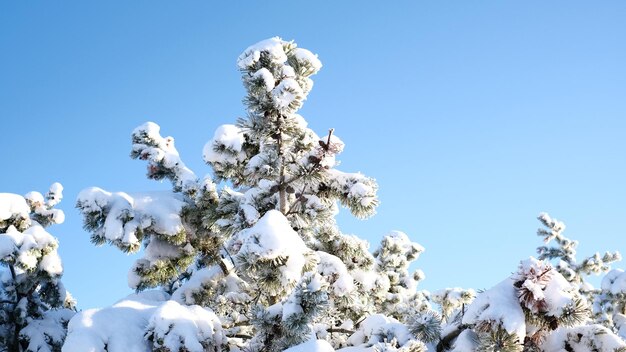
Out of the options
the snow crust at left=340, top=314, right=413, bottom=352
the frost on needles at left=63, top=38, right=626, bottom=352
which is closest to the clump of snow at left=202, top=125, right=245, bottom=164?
the frost on needles at left=63, top=38, right=626, bottom=352

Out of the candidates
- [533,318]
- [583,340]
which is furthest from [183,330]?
[583,340]

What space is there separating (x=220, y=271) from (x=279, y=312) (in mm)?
5217

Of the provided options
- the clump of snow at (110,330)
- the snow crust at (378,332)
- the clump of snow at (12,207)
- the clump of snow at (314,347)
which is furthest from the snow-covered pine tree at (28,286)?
the clump of snow at (314,347)

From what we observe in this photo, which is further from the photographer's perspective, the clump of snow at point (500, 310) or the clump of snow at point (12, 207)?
the clump of snow at point (12, 207)

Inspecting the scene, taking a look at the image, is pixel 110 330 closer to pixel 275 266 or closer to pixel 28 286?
pixel 275 266

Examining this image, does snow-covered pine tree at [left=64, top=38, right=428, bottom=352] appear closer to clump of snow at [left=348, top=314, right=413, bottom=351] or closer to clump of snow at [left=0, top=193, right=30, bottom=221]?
clump of snow at [left=348, top=314, right=413, bottom=351]

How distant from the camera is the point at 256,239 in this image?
5.06m

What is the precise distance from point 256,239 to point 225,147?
2.90 metres

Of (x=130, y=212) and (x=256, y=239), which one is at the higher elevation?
(x=130, y=212)

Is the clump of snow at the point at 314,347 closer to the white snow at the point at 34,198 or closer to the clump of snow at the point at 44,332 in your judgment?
the clump of snow at the point at 44,332

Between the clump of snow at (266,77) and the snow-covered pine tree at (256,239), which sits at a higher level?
the clump of snow at (266,77)

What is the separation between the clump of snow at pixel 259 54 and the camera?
674 cm

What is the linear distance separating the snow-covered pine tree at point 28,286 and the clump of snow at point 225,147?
4.52 meters

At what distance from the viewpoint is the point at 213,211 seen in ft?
25.4
